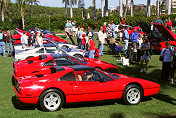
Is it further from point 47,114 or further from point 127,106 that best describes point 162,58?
point 47,114

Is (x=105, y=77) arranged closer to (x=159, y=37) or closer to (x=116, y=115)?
(x=116, y=115)

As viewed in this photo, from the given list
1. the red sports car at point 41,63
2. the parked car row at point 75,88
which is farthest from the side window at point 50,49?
the parked car row at point 75,88

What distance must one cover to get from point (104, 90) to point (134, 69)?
6166mm

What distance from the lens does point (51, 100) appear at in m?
7.23

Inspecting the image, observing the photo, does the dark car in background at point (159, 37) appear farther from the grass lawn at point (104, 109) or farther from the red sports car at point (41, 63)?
the red sports car at point (41, 63)

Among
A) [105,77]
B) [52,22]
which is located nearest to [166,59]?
[105,77]

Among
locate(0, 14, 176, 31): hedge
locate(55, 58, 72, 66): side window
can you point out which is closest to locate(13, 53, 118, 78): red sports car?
locate(55, 58, 72, 66): side window

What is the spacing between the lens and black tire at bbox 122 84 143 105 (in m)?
7.83

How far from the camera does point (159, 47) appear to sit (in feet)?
57.5

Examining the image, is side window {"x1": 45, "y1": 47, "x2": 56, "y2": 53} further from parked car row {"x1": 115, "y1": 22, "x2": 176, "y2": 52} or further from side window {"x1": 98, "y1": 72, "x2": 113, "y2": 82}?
parked car row {"x1": 115, "y1": 22, "x2": 176, "y2": 52}

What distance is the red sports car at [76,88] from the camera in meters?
7.09

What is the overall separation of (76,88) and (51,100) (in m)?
0.77

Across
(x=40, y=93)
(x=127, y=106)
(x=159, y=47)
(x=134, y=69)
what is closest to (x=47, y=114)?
(x=40, y=93)

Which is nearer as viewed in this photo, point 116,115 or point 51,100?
point 116,115
